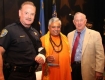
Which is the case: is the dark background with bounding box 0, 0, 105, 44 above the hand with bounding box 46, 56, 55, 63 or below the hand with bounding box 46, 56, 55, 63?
above

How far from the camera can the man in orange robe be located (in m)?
2.92

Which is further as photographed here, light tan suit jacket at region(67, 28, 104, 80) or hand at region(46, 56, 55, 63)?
light tan suit jacket at region(67, 28, 104, 80)

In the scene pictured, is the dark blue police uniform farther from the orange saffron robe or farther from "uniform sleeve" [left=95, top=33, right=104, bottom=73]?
"uniform sleeve" [left=95, top=33, right=104, bottom=73]

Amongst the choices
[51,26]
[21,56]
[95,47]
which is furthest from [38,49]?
[95,47]

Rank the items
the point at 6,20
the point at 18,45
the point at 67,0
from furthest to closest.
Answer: the point at 67,0
the point at 6,20
the point at 18,45

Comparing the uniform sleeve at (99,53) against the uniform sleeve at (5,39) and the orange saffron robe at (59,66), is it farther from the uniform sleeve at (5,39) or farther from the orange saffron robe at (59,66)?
the uniform sleeve at (5,39)

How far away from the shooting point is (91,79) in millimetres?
3180

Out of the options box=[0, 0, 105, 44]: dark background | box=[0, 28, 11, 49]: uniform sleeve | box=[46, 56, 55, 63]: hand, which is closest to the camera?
box=[0, 28, 11, 49]: uniform sleeve

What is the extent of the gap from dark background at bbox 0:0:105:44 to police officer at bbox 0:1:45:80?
1812 millimetres

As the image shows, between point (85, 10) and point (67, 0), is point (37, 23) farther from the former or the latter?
point (85, 10)

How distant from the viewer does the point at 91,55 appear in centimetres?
310

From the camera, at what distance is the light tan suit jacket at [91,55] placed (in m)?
A: 3.07

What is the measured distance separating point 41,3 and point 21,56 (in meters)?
2.29

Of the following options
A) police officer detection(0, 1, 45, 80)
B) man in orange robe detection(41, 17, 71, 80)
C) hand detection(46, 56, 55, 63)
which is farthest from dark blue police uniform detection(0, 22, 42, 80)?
man in orange robe detection(41, 17, 71, 80)
